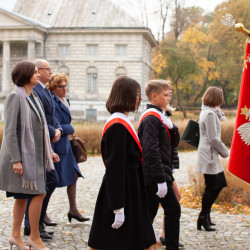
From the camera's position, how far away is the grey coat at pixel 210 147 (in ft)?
17.8

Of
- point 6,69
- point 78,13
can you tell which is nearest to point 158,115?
point 78,13

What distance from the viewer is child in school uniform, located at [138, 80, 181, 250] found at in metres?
3.95

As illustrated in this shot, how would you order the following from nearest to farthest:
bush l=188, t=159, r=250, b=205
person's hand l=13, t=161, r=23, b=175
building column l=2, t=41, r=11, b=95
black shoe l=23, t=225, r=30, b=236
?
person's hand l=13, t=161, r=23, b=175, black shoe l=23, t=225, r=30, b=236, bush l=188, t=159, r=250, b=205, building column l=2, t=41, r=11, b=95

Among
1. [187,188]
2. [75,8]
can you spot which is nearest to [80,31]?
[75,8]

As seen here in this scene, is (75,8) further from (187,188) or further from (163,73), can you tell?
(187,188)

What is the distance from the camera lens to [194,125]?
5.70 meters

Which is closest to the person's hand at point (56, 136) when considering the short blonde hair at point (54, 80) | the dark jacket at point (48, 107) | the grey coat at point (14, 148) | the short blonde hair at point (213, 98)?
the dark jacket at point (48, 107)

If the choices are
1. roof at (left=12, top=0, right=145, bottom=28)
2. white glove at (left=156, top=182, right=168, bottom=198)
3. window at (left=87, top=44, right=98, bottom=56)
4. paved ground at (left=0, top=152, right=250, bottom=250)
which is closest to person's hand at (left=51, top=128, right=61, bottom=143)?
paved ground at (left=0, top=152, right=250, bottom=250)

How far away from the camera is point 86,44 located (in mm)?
41375

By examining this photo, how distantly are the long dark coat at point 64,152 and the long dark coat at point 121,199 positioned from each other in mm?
2123

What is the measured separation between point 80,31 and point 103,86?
5.51 m

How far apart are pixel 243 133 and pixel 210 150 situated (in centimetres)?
179

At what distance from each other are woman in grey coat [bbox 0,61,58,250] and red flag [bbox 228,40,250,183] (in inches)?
72.9

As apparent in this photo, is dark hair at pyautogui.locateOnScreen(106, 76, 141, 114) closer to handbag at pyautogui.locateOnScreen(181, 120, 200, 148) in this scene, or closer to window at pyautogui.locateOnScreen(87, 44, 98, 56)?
handbag at pyautogui.locateOnScreen(181, 120, 200, 148)
